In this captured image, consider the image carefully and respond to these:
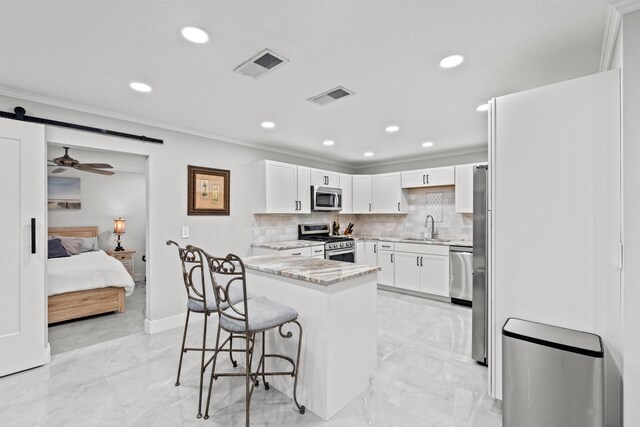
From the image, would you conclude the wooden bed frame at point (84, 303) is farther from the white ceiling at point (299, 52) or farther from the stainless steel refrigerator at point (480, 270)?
the stainless steel refrigerator at point (480, 270)

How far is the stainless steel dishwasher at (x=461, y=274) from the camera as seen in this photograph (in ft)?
13.8

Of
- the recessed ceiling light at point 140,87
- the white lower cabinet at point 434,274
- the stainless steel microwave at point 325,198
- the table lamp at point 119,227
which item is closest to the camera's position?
the recessed ceiling light at point 140,87

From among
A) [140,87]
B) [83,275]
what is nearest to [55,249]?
[83,275]

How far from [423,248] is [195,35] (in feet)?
13.4

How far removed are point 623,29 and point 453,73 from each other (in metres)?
0.91

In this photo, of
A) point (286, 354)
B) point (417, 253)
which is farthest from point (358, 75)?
point (417, 253)

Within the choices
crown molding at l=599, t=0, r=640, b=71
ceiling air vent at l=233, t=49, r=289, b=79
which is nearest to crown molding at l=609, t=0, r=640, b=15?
crown molding at l=599, t=0, r=640, b=71

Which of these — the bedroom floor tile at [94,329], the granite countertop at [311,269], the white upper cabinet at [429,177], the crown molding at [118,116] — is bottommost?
the bedroom floor tile at [94,329]

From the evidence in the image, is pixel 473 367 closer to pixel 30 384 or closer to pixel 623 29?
pixel 623 29

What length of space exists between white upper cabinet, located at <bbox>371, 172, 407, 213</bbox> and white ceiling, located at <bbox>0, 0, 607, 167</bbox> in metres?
2.25

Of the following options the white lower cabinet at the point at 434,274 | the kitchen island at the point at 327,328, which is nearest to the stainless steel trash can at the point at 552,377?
the kitchen island at the point at 327,328

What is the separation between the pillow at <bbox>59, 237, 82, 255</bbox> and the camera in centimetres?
530

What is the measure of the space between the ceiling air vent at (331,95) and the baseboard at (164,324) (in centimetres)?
296

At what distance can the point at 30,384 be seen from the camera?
2320 millimetres
